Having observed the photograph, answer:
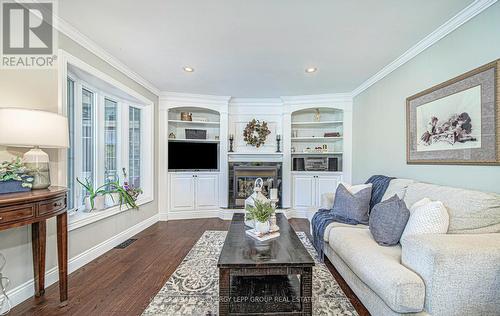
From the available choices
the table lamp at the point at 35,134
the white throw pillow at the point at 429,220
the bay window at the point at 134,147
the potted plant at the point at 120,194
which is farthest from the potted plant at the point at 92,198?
the white throw pillow at the point at 429,220

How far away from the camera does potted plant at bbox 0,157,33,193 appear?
1645mm

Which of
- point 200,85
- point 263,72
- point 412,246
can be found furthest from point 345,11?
point 200,85

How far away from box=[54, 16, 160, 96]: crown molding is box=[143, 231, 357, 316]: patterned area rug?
2.62m

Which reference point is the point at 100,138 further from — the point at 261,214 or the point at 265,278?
the point at 265,278

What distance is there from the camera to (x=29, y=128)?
165cm

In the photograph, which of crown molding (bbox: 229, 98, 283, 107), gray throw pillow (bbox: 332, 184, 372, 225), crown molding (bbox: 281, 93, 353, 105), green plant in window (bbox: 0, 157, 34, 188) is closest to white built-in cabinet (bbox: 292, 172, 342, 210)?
crown molding (bbox: 281, 93, 353, 105)

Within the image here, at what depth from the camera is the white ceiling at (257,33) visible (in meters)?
1.91

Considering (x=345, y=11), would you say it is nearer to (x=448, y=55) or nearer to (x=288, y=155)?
(x=448, y=55)

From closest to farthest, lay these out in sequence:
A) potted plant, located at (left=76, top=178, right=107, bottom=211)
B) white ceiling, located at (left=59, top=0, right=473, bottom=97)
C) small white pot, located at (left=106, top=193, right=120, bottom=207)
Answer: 1. white ceiling, located at (left=59, top=0, right=473, bottom=97)
2. potted plant, located at (left=76, top=178, right=107, bottom=211)
3. small white pot, located at (left=106, top=193, right=120, bottom=207)

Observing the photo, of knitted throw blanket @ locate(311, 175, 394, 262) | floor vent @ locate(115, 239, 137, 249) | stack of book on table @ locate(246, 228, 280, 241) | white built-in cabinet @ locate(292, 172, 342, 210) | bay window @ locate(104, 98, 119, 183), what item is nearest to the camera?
stack of book on table @ locate(246, 228, 280, 241)

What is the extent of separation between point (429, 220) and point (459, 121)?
42.8 inches

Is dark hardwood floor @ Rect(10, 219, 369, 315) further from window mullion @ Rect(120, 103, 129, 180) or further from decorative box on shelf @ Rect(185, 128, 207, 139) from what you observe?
decorative box on shelf @ Rect(185, 128, 207, 139)

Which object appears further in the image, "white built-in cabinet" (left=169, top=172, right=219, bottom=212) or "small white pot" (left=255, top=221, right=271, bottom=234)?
"white built-in cabinet" (left=169, top=172, right=219, bottom=212)

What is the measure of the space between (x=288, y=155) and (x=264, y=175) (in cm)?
65
